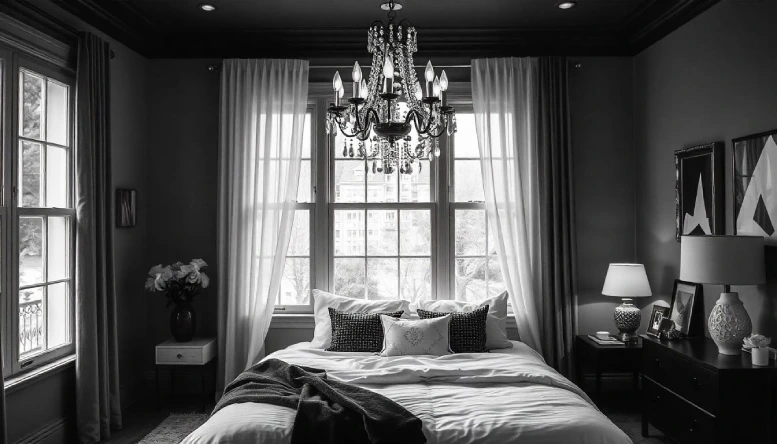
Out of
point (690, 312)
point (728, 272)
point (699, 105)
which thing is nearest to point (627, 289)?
point (690, 312)

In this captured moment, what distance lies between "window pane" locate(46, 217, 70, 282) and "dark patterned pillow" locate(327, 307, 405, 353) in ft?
6.15

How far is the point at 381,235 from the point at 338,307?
817 millimetres

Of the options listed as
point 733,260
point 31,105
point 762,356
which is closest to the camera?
point 762,356

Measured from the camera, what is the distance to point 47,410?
3.57m

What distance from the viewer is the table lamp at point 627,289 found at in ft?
13.9

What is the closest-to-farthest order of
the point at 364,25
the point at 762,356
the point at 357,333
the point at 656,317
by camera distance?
the point at 762,356 < the point at 357,333 < the point at 656,317 < the point at 364,25

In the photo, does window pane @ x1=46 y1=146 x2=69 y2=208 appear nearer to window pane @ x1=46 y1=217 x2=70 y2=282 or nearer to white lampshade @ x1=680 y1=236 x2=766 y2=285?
window pane @ x1=46 y1=217 x2=70 y2=282

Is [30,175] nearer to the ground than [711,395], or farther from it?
farther from it

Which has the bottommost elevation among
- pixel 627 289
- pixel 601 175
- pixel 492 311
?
pixel 492 311

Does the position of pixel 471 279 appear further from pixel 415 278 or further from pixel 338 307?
pixel 338 307

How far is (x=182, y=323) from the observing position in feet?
14.6

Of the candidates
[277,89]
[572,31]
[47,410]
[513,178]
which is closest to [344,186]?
[277,89]

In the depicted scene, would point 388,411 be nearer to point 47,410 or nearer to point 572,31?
point 47,410

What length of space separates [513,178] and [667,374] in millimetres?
1901
